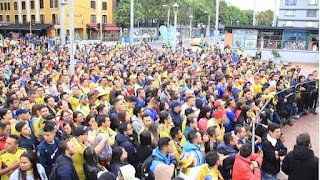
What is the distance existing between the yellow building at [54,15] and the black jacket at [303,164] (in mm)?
44856

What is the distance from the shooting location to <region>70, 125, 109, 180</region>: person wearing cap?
4.81 meters

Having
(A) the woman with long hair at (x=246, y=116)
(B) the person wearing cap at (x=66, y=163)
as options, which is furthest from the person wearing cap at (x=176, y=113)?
(B) the person wearing cap at (x=66, y=163)

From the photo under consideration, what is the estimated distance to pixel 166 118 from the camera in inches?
253

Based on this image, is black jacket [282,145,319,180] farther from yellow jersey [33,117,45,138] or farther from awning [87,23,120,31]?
awning [87,23,120,31]

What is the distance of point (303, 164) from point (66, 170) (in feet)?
10.2

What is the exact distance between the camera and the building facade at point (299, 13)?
4603cm

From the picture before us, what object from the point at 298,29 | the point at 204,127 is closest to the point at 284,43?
the point at 298,29

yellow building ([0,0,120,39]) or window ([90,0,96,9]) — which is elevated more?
window ([90,0,96,9])

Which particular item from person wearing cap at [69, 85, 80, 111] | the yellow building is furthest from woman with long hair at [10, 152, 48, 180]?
the yellow building

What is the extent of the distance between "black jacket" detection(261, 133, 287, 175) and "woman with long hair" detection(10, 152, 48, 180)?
3.38 m

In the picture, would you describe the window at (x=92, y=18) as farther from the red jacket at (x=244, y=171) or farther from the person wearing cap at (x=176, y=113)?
the red jacket at (x=244, y=171)

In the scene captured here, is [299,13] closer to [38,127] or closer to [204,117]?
[204,117]

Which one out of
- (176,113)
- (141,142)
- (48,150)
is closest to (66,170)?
(48,150)

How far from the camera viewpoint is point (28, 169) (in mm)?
4551
